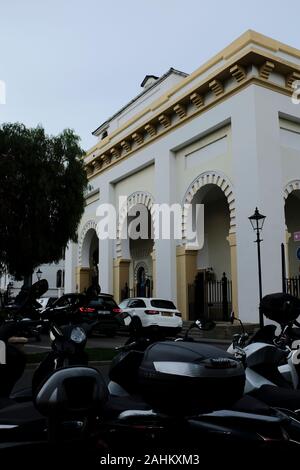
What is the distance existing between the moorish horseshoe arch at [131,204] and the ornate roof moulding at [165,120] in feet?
11.1

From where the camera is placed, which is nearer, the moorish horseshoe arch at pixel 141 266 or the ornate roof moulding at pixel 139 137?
the ornate roof moulding at pixel 139 137

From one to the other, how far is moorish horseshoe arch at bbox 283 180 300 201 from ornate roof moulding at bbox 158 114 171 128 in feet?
21.3

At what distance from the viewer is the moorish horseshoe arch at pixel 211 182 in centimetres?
1805

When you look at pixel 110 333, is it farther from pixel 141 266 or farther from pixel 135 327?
pixel 135 327

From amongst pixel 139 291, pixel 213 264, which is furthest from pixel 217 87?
pixel 139 291

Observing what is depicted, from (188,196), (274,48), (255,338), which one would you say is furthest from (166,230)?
(255,338)

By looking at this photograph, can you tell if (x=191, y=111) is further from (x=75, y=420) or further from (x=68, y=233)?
(x=75, y=420)

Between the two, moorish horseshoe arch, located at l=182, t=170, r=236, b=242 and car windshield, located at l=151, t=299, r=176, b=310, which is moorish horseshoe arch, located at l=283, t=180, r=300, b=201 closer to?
moorish horseshoe arch, located at l=182, t=170, r=236, b=242

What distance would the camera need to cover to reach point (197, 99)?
19672mm

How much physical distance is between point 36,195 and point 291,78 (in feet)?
34.2

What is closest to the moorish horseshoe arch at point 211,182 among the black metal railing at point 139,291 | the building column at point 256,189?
the building column at point 256,189

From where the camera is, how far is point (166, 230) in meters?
21.0

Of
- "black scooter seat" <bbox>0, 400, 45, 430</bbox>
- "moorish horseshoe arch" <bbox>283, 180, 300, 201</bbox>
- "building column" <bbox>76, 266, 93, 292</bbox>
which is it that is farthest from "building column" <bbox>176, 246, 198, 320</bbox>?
"black scooter seat" <bbox>0, 400, 45, 430</bbox>

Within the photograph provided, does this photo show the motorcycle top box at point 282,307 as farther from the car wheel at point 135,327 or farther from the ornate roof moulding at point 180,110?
the ornate roof moulding at point 180,110
